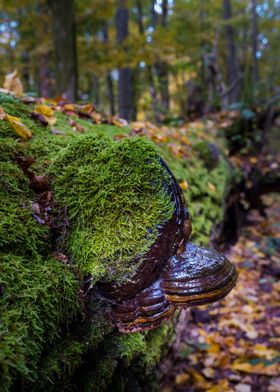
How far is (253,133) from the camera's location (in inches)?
279

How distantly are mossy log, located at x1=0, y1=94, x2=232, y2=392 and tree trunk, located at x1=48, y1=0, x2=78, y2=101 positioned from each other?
486cm

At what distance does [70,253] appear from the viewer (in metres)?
1.35

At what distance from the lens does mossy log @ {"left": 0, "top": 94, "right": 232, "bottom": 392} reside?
39.6 inches

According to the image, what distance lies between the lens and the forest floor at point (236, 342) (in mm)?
2916

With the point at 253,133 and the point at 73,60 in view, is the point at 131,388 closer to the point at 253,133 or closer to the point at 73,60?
the point at 73,60

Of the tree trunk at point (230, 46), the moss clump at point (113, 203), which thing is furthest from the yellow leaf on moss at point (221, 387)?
the tree trunk at point (230, 46)

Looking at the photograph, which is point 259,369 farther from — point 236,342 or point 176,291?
point 176,291

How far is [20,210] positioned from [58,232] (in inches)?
7.8

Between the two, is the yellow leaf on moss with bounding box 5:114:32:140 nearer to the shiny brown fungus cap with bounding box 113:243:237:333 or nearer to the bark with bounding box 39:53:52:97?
the shiny brown fungus cap with bounding box 113:243:237:333

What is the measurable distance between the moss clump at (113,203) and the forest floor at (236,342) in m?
1.20

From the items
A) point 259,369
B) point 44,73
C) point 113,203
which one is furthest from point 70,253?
point 44,73

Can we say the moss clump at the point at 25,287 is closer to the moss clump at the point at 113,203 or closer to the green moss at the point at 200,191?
the moss clump at the point at 113,203

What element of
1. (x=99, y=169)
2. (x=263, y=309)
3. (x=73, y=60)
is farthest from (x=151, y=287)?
(x=73, y=60)

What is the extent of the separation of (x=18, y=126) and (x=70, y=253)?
82 cm
